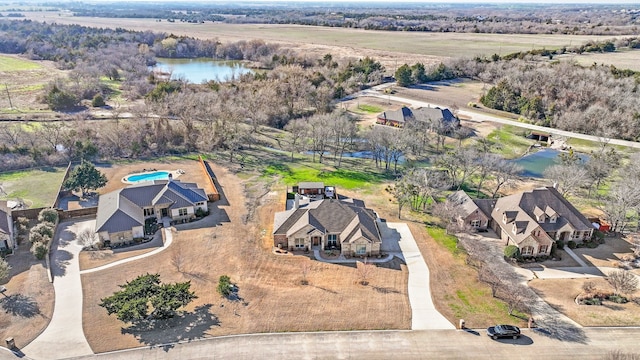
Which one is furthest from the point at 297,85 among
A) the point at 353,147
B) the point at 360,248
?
the point at 360,248

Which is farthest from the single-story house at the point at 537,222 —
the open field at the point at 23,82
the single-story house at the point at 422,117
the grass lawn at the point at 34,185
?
the open field at the point at 23,82

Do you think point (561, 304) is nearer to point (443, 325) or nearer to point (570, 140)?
point (443, 325)

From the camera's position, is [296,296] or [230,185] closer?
[296,296]

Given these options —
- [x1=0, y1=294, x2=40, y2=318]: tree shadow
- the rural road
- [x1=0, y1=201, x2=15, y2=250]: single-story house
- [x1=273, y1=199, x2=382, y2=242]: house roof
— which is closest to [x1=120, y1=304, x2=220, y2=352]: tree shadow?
[x1=0, y1=294, x2=40, y2=318]: tree shadow

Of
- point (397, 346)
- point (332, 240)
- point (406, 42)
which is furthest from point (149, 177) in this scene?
point (406, 42)

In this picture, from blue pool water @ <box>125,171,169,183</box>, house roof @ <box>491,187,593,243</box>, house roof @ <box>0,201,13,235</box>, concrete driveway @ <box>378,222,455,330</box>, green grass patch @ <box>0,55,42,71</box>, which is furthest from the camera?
green grass patch @ <box>0,55,42,71</box>

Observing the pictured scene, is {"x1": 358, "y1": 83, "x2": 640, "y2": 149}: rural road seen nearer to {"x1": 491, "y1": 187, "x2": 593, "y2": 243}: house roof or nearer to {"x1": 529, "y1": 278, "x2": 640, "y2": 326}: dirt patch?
{"x1": 491, "y1": 187, "x2": 593, "y2": 243}: house roof

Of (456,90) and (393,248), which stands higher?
(456,90)

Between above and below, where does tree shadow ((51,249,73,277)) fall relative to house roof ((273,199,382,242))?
below
